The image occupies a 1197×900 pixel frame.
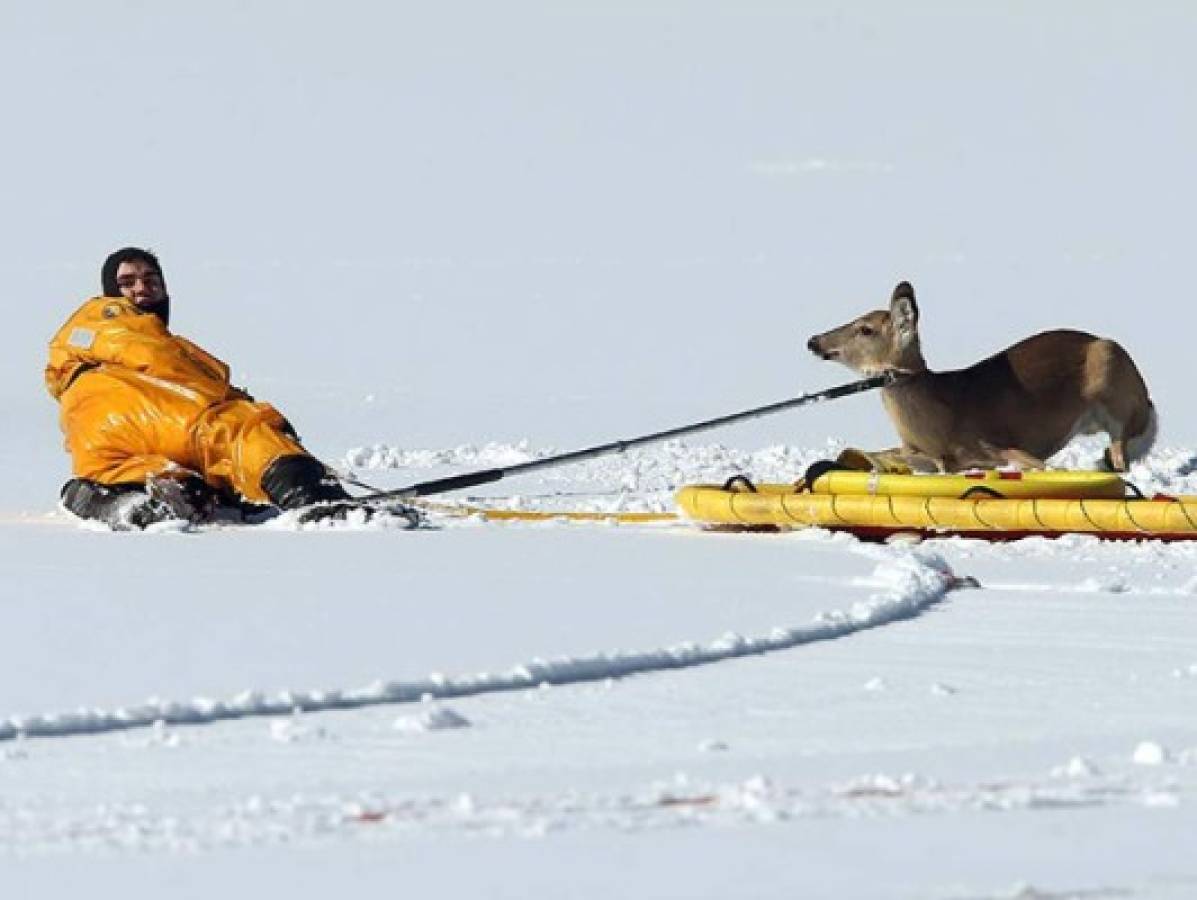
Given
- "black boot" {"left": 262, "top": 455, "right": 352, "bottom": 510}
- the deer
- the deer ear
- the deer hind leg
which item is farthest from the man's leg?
the deer hind leg

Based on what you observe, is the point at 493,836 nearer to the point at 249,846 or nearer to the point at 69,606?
the point at 249,846

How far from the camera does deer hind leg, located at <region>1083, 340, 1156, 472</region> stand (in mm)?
14602

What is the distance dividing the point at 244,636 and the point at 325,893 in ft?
10.0

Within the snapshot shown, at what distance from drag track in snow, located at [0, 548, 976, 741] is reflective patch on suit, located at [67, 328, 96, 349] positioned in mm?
4005

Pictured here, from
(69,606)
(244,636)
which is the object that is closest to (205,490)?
(69,606)

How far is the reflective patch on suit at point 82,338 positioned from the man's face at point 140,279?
308mm

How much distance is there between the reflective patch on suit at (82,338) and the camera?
11492mm

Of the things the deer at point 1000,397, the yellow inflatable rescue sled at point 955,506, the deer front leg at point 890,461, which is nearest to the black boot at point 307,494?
the yellow inflatable rescue sled at point 955,506

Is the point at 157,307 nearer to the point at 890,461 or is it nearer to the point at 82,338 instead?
the point at 82,338

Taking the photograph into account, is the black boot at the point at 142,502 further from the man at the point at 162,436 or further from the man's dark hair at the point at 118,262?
the man's dark hair at the point at 118,262

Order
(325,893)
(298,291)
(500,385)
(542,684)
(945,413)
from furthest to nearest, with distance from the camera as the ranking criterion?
1. (298,291)
2. (500,385)
3. (945,413)
4. (542,684)
5. (325,893)

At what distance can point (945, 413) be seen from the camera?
14195 mm

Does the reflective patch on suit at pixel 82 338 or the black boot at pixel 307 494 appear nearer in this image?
the black boot at pixel 307 494

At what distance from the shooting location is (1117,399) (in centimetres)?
1461
